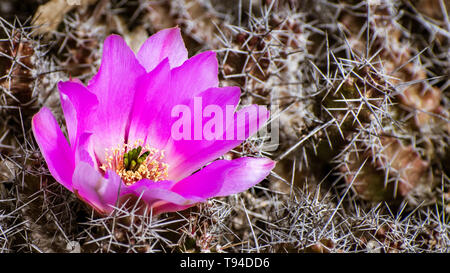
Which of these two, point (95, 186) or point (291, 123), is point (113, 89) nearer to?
point (95, 186)

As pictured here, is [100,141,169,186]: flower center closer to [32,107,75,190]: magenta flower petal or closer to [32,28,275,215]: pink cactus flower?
[32,28,275,215]: pink cactus flower

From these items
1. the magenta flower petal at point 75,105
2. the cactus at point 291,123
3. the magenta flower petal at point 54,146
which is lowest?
the cactus at point 291,123

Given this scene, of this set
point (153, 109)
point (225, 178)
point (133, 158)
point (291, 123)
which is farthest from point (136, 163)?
point (291, 123)

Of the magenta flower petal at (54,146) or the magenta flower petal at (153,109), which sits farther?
the magenta flower petal at (153,109)

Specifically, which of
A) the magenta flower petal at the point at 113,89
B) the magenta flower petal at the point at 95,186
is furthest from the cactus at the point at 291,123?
the magenta flower petal at the point at 113,89

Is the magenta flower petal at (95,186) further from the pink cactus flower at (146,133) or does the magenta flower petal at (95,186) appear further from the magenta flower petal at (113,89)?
the magenta flower petal at (113,89)
